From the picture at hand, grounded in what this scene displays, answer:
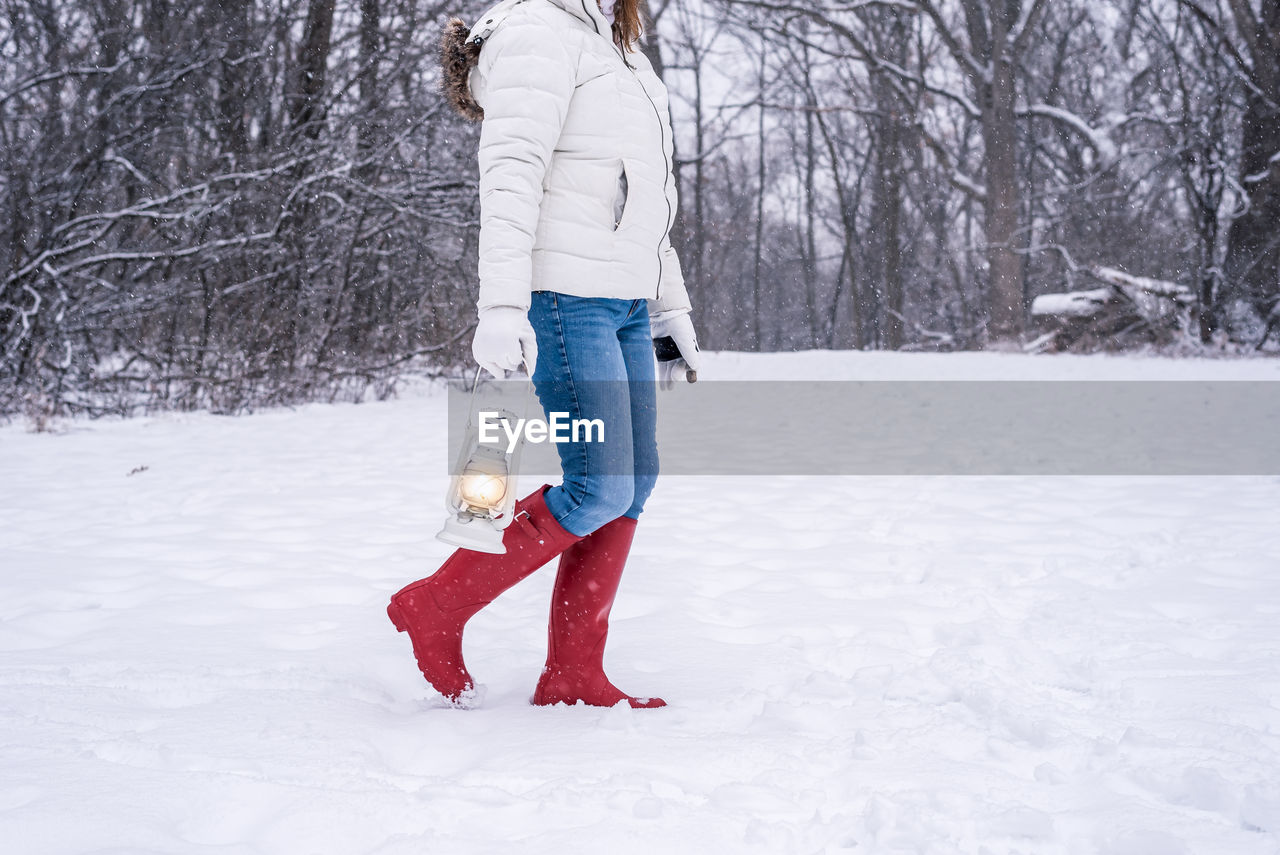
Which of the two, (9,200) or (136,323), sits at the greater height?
(9,200)

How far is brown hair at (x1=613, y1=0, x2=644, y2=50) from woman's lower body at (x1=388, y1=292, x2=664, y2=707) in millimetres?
582

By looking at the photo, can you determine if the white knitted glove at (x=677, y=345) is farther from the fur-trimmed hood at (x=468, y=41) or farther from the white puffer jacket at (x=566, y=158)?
the fur-trimmed hood at (x=468, y=41)

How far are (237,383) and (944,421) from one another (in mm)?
5869

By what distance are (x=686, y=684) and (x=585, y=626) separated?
1.19 ft

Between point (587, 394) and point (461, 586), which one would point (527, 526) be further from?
point (587, 394)

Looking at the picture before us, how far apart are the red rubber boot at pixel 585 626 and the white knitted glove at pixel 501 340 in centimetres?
53

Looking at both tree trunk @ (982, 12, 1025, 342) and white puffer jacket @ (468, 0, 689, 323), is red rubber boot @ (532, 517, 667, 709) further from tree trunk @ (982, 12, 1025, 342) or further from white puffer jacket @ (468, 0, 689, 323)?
tree trunk @ (982, 12, 1025, 342)

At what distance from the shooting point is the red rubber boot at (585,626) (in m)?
2.08

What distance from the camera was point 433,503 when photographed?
14.6ft

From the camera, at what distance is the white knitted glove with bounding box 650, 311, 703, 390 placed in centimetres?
234

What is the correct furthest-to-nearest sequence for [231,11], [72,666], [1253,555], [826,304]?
[826,304], [231,11], [1253,555], [72,666]

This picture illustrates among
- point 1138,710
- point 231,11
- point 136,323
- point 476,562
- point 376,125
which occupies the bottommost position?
point 1138,710

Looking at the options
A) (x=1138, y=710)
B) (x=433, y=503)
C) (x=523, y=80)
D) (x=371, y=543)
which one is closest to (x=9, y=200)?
(x=433, y=503)

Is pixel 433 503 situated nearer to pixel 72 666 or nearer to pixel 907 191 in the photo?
pixel 72 666
